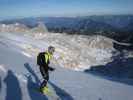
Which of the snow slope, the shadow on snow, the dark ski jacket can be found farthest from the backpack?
the shadow on snow

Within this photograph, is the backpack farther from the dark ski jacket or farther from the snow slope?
the snow slope

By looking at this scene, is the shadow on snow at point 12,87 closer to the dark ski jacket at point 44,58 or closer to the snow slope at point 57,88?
the snow slope at point 57,88

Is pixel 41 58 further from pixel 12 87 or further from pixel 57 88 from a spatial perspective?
pixel 57 88

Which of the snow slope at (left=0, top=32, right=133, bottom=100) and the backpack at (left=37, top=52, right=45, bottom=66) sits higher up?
the backpack at (left=37, top=52, right=45, bottom=66)

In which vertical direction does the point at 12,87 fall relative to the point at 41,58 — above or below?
below

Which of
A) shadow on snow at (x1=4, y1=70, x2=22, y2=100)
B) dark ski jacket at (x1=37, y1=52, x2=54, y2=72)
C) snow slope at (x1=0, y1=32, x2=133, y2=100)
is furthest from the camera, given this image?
snow slope at (x1=0, y1=32, x2=133, y2=100)

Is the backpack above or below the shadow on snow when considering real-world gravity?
above

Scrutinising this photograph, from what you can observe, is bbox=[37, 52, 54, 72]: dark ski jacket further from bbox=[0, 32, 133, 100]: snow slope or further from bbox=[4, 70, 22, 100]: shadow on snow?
bbox=[4, 70, 22, 100]: shadow on snow

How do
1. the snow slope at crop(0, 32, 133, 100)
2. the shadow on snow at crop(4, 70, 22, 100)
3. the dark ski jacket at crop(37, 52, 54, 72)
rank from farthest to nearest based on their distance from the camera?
the snow slope at crop(0, 32, 133, 100) → the dark ski jacket at crop(37, 52, 54, 72) → the shadow on snow at crop(4, 70, 22, 100)

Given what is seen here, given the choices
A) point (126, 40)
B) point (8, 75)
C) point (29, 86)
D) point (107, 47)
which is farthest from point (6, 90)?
point (126, 40)

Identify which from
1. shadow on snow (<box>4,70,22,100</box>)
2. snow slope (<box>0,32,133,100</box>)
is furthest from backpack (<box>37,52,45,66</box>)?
shadow on snow (<box>4,70,22,100</box>)

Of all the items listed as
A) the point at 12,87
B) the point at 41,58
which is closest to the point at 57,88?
the point at 12,87

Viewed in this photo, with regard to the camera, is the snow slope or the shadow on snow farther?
the snow slope

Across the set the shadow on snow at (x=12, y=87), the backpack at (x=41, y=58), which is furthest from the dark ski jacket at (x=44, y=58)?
the shadow on snow at (x=12, y=87)
